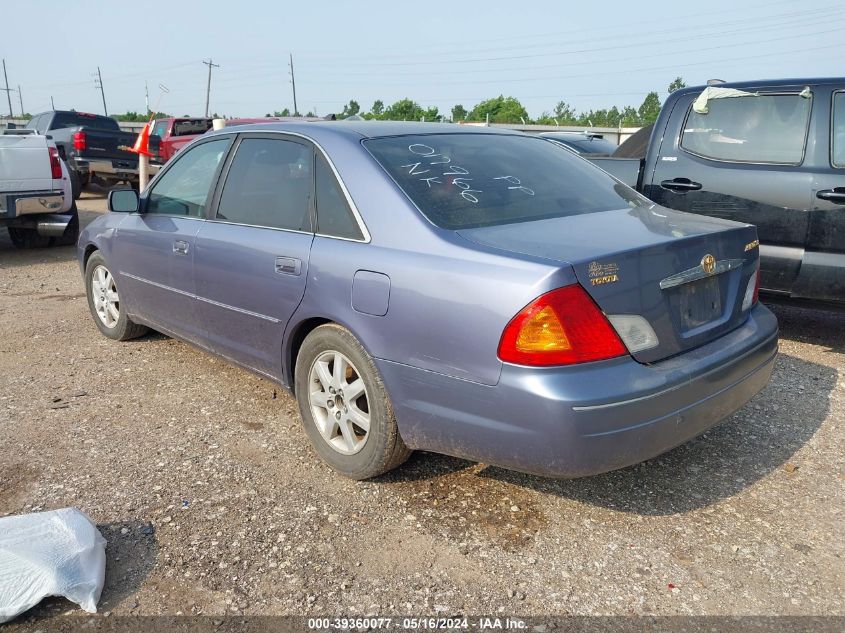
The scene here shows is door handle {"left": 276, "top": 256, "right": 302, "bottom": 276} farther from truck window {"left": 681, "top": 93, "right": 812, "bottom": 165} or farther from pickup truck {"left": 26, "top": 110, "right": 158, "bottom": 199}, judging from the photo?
pickup truck {"left": 26, "top": 110, "right": 158, "bottom": 199}

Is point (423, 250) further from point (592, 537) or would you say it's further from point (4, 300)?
point (4, 300)

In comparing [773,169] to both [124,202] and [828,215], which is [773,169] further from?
[124,202]

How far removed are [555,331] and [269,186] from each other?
74.0 inches

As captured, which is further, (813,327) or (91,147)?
(91,147)

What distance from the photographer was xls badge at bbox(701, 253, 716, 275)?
112 inches

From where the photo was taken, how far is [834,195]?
4.65m

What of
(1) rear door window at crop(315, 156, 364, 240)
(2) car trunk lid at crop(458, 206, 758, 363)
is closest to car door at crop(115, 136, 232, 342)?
(1) rear door window at crop(315, 156, 364, 240)

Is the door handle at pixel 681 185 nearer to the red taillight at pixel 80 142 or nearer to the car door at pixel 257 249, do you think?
the car door at pixel 257 249

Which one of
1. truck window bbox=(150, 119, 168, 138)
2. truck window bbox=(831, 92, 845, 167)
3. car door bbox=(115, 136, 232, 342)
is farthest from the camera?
truck window bbox=(150, 119, 168, 138)

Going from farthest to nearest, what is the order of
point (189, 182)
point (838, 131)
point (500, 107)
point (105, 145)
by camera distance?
point (500, 107) → point (105, 145) → point (838, 131) → point (189, 182)

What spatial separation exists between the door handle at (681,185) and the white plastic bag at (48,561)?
4476 millimetres

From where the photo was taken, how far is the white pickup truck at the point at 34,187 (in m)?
8.48

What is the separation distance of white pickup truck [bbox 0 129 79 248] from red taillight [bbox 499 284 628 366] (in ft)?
26.5

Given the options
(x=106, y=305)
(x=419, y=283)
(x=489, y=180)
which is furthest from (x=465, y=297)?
(x=106, y=305)
